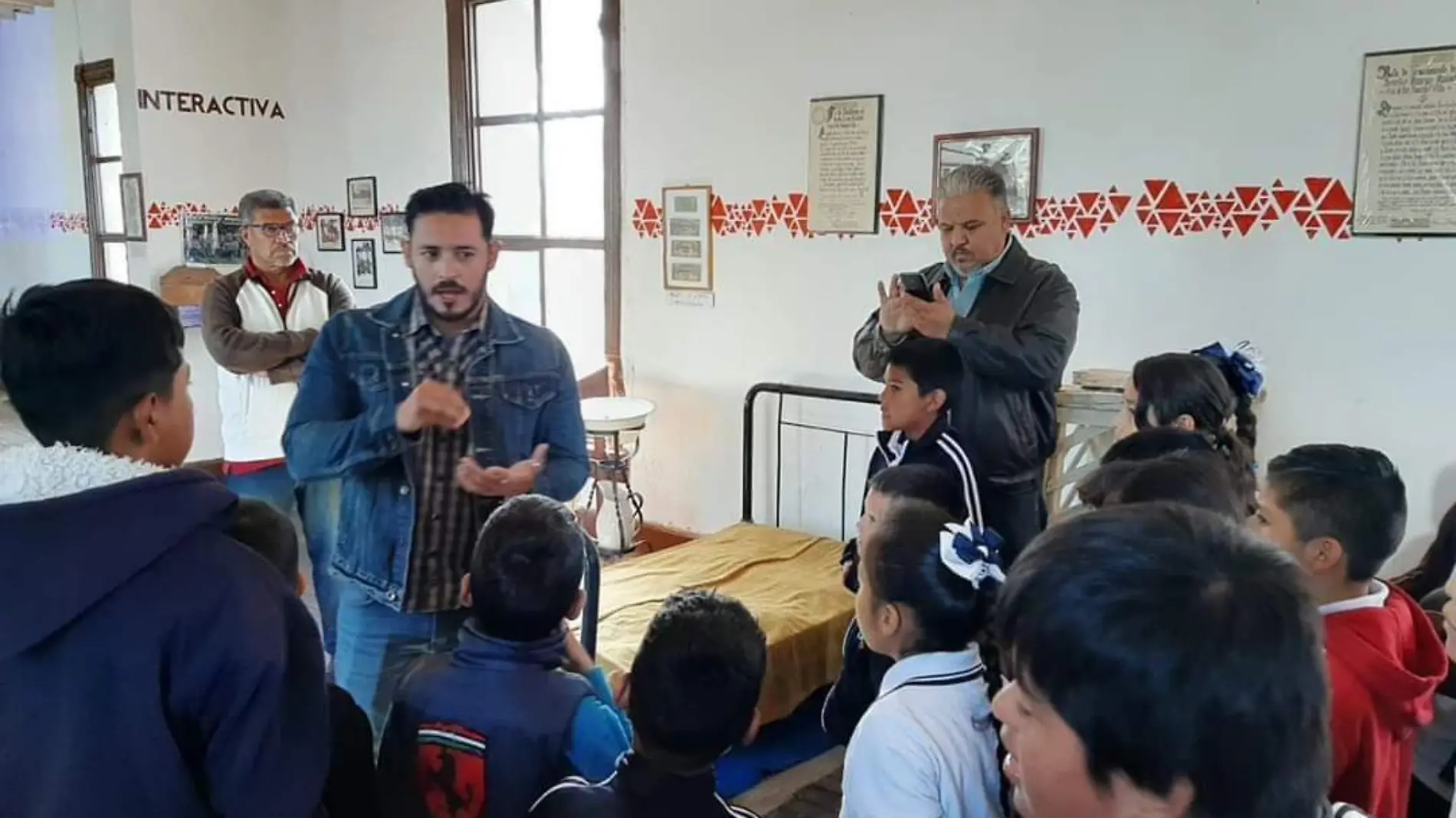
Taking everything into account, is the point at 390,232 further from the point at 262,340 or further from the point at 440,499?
the point at 440,499

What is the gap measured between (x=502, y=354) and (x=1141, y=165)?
2.24m

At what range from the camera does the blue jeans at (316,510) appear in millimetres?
2490

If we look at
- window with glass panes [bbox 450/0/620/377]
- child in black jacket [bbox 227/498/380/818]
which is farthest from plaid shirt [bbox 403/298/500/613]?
window with glass panes [bbox 450/0/620/377]

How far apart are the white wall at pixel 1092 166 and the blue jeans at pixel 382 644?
Result: 2.36m

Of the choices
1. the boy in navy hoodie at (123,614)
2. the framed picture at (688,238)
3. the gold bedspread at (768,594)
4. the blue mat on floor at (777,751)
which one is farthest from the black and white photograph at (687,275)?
the boy in navy hoodie at (123,614)

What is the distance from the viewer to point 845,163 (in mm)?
3949

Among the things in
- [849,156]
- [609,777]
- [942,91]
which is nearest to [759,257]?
[849,156]

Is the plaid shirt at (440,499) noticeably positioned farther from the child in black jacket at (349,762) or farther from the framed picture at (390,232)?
the framed picture at (390,232)

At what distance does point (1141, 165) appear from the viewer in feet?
10.7

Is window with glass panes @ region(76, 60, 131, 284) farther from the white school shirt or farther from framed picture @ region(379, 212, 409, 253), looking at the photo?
the white school shirt

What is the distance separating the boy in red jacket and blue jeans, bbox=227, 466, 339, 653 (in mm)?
1577

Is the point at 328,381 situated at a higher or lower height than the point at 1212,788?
higher

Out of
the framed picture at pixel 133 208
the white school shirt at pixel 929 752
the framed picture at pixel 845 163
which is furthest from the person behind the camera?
the framed picture at pixel 133 208

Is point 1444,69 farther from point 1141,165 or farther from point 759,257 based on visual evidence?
point 759,257
